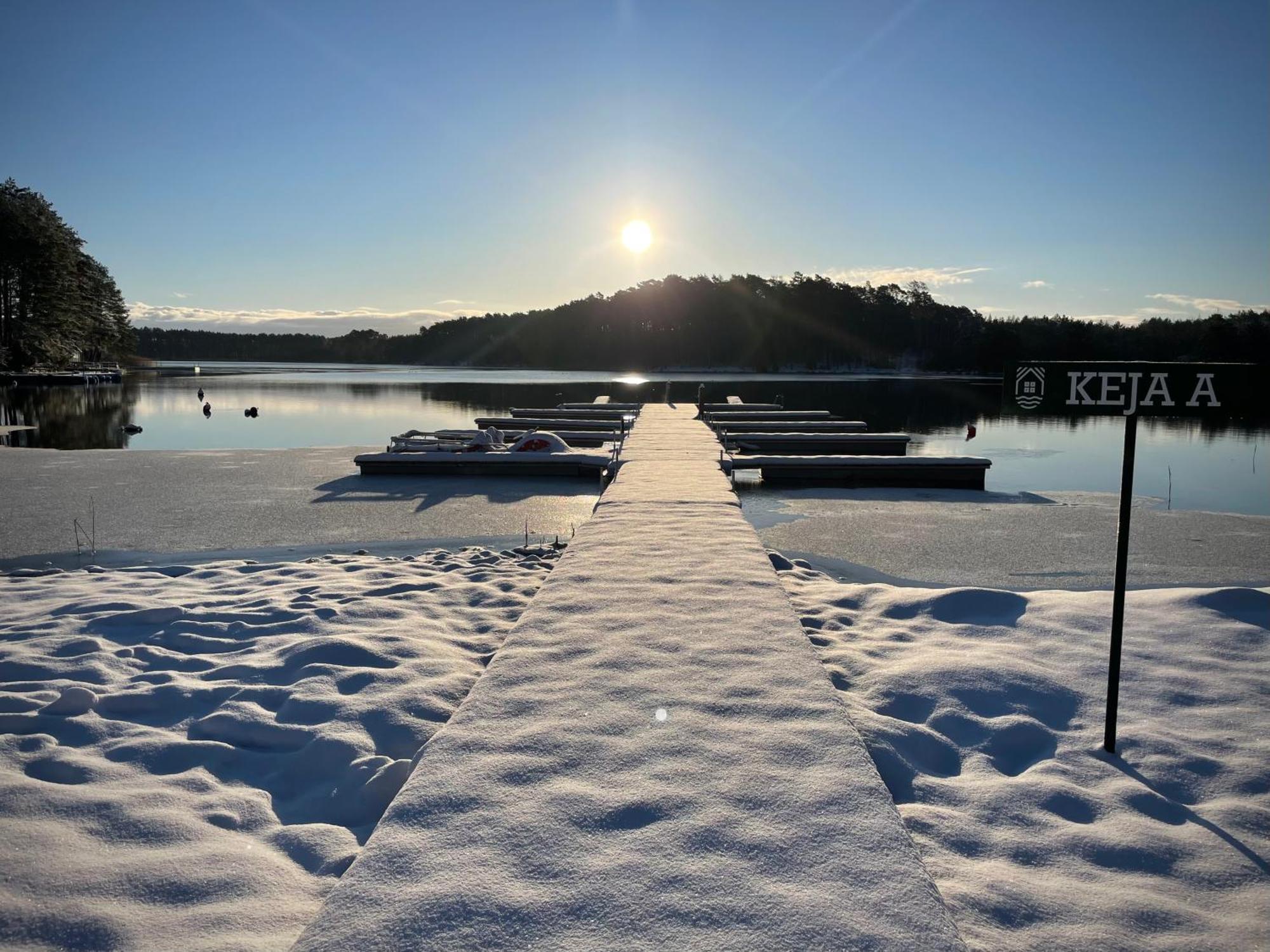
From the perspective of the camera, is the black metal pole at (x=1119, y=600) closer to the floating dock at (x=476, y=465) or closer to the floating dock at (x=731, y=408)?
the floating dock at (x=476, y=465)

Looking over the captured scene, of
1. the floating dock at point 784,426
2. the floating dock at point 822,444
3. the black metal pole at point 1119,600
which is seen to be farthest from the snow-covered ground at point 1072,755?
the floating dock at point 784,426

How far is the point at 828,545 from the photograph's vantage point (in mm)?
8609

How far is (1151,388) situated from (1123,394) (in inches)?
3.9

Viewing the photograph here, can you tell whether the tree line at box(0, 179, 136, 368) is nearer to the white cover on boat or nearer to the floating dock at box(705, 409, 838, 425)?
the floating dock at box(705, 409, 838, 425)

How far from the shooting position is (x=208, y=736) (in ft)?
11.1

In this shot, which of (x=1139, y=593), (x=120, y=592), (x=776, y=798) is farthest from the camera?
(x=120, y=592)

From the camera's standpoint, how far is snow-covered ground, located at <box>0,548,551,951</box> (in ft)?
7.47

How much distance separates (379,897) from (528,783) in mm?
639

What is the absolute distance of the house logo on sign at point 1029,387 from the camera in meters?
3.34

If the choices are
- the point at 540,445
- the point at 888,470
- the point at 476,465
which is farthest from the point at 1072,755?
the point at 540,445

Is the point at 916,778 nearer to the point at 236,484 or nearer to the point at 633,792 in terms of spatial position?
the point at 633,792

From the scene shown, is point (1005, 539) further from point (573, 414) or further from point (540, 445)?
point (573, 414)

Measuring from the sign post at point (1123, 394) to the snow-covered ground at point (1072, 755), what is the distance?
0.35 meters

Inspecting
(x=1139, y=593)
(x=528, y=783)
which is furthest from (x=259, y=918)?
(x=1139, y=593)
